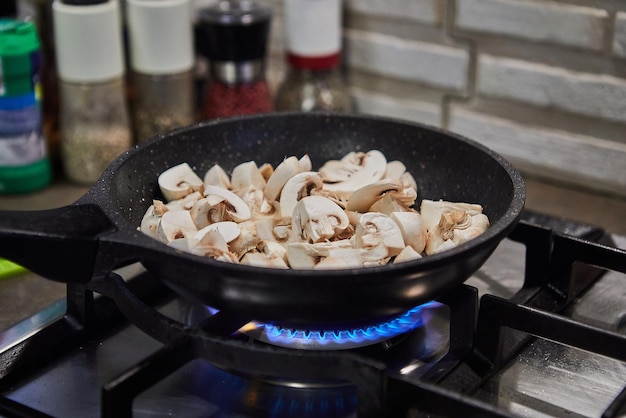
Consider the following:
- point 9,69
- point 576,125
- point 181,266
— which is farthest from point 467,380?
point 9,69

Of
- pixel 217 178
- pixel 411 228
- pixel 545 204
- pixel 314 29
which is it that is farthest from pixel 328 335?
pixel 314 29

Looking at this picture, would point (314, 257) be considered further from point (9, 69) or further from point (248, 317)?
point (9, 69)

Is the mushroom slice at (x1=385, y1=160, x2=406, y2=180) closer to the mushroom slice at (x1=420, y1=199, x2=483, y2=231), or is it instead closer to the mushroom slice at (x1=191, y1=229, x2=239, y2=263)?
the mushroom slice at (x1=420, y1=199, x2=483, y2=231)

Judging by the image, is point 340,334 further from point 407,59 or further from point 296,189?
point 407,59

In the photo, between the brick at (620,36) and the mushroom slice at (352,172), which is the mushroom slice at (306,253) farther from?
the brick at (620,36)

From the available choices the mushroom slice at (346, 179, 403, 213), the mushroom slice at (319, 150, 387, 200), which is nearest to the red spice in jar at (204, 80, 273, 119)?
the mushroom slice at (319, 150, 387, 200)

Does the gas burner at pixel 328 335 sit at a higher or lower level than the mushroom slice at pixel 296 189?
lower

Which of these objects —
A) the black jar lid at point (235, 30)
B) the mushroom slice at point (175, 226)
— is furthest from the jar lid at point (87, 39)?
the mushroom slice at point (175, 226)
